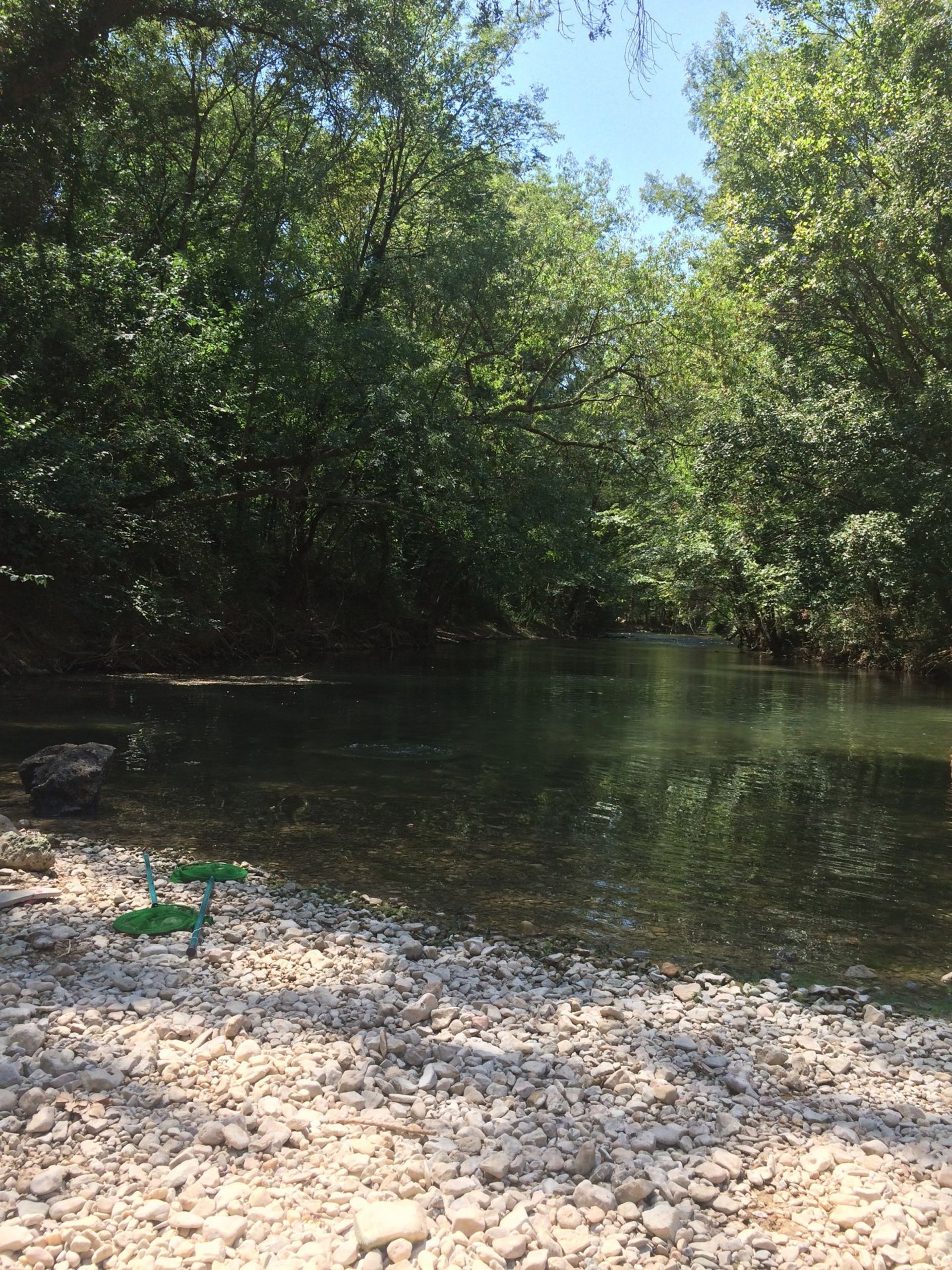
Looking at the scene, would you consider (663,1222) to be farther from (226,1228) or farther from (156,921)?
(156,921)

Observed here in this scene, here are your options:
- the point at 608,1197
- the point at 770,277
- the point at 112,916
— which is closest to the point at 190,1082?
the point at 608,1197

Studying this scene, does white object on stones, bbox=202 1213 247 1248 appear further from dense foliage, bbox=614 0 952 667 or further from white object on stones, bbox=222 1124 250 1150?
dense foliage, bbox=614 0 952 667

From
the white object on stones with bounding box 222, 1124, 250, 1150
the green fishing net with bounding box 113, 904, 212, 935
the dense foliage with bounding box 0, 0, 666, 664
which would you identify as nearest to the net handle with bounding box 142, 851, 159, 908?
the green fishing net with bounding box 113, 904, 212, 935

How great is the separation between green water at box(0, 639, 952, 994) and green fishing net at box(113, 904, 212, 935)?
164 centimetres

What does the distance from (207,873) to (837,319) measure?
25.2 metres

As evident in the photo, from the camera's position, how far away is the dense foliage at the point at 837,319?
21.7 meters

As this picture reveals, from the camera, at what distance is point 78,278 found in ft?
58.6

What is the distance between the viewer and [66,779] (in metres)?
8.88

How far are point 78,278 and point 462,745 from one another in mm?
12783

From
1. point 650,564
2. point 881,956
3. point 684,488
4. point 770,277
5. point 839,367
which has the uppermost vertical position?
point 770,277

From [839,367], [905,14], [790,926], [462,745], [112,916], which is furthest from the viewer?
[839,367]

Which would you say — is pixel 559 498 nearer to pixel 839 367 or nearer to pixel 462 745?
pixel 839 367

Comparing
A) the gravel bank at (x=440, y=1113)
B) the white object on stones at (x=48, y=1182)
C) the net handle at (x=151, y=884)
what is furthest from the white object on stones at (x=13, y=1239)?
the net handle at (x=151, y=884)

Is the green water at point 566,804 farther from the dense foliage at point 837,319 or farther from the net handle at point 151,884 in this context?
the dense foliage at point 837,319
